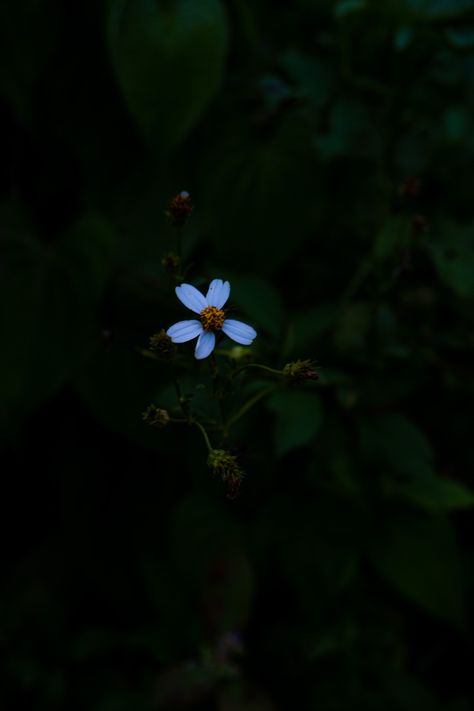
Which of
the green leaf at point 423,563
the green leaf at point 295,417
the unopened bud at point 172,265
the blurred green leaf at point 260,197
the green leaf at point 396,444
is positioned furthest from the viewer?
the blurred green leaf at point 260,197

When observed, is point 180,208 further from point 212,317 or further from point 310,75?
point 310,75

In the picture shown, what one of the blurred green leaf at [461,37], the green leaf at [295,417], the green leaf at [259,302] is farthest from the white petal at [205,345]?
the blurred green leaf at [461,37]

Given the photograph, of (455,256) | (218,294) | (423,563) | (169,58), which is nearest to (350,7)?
(169,58)

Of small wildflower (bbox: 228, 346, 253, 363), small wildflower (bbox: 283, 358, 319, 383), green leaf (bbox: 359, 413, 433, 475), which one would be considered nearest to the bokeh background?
green leaf (bbox: 359, 413, 433, 475)

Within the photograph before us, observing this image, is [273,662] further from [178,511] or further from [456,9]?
[456,9]

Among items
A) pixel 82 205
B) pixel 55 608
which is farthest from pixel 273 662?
pixel 82 205

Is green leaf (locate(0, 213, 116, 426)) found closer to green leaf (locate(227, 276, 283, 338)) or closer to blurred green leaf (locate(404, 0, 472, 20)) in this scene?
green leaf (locate(227, 276, 283, 338))

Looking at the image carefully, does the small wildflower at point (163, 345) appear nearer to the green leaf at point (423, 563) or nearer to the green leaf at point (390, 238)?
the green leaf at point (390, 238)
